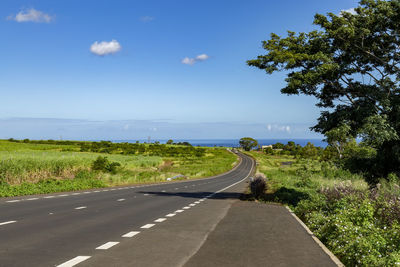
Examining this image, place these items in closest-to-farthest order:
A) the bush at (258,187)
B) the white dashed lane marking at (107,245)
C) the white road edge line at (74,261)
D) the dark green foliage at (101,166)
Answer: the white road edge line at (74,261) < the white dashed lane marking at (107,245) < the bush at (258,187) < the dark green foliage at (101,166)

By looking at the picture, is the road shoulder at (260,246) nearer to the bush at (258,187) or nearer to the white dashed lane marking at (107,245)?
the white dashed lane marking at (107,245)

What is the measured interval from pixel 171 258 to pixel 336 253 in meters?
3.24

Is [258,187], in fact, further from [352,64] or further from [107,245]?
[107,245]

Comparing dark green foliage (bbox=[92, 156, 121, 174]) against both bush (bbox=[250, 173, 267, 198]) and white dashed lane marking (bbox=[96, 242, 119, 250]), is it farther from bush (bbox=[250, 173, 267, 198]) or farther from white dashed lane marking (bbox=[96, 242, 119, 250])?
white dashed lane marking (bbox=[96, 242, 119, 250])

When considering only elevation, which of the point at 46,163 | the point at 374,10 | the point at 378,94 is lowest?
the point at 46,163

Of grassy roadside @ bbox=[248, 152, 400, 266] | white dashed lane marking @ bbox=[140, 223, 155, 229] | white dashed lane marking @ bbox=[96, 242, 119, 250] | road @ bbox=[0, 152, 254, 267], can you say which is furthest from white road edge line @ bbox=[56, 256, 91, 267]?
grassy roadside @ bbox=[248, 152, 400, 266]

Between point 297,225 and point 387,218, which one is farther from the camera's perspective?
point 297,225

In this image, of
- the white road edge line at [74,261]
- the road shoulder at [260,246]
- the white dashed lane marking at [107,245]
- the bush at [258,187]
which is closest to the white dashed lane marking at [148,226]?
the road shoulder at [260,246]

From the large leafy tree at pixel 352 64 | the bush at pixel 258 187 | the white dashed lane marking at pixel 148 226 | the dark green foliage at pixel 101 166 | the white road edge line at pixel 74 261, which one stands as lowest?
the dark green foliage at pixel 101 166

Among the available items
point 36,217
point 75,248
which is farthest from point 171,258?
point 36,217

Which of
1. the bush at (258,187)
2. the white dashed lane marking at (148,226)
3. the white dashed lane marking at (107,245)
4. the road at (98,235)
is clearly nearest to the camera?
the road at (98,235)

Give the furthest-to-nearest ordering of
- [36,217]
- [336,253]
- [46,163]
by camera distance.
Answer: [46,163] → [36,217] → [336,253]

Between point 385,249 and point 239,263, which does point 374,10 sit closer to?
point 385,249

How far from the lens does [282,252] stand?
767 centimetres
